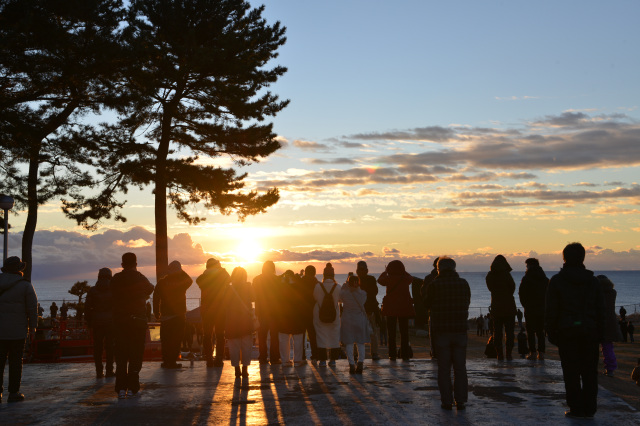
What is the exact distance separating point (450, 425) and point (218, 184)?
2108cm

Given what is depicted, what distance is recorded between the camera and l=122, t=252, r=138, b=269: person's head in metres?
9.95

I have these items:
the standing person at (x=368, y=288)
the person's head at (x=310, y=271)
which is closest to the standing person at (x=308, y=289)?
the person's head at (x=310, y=271)

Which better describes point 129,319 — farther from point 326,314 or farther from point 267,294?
point 326,314

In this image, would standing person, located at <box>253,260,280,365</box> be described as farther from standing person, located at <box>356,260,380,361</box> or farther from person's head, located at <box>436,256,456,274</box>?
person's head, located at <box>436,256,456,274</box>

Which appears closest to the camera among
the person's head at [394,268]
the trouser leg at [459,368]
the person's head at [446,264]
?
the trouser leg at [459,368]

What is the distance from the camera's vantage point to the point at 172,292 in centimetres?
1326

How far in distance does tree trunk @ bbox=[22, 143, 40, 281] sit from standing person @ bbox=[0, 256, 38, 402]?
47.7 ft

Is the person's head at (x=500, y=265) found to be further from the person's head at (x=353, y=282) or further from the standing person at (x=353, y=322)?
the person's head at (x=353, y=282)

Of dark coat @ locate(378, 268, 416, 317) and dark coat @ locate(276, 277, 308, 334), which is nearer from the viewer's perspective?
dark coat @ locate(276, 277, 308, 334)

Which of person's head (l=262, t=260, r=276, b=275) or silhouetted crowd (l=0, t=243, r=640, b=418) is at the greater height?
person's head (l=262, t=260, r=276, b=275)

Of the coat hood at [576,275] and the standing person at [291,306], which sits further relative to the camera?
the standing person at [291,306]

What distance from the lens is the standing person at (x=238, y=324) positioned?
11539 mm

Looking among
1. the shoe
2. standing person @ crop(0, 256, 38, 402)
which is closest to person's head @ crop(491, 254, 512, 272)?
standing person @ crop(0, 256, 38, 402)

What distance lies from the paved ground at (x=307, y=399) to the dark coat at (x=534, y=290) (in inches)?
43.7
